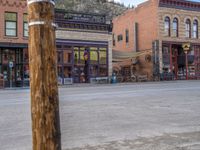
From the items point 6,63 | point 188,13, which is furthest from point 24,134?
point 188,13

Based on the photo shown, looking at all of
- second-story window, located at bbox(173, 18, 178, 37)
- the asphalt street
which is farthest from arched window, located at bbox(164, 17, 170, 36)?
the asphalt street

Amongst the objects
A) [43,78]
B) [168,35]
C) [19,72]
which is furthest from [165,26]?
[43,78]

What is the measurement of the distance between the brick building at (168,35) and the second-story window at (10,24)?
19007mm

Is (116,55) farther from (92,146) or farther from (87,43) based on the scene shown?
(92,146)

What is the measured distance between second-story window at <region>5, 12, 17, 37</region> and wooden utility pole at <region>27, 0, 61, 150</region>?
33.3m

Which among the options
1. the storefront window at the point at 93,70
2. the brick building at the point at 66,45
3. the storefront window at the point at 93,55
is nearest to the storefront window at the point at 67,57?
the brick building at the point at 66,45

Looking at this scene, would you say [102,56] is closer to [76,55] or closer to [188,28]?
[76,55]

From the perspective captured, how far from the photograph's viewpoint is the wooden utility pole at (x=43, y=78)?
9.02ft

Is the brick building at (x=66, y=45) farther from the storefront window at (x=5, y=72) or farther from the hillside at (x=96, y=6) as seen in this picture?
the hillside at (x=96, y=6)

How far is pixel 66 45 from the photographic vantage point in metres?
38.5

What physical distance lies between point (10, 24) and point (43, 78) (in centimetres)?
3383

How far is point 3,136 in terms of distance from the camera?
7895 millimetres

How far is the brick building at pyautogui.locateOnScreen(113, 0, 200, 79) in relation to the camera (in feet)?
146

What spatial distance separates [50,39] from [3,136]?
5.70 m
